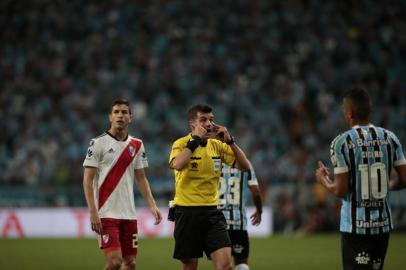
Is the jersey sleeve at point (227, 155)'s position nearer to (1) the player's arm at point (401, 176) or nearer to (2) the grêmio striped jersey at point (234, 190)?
(2) the grêmio striped jersey at point (234, 190)

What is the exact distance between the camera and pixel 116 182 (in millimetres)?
9180

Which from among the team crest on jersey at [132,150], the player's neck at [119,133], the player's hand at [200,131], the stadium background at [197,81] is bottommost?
the team crest on jersey at [132,150]

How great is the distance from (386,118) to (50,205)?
10.5m

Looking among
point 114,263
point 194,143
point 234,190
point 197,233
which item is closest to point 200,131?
point 194,143

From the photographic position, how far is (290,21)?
2842 cm

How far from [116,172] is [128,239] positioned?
2.63 ft

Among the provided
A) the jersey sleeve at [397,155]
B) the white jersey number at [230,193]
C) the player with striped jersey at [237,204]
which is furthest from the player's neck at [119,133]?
the jersey sleeve at [397,155]

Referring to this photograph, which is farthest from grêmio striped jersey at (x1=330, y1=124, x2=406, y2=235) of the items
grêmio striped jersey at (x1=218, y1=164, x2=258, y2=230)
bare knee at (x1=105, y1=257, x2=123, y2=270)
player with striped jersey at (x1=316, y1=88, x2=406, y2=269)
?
grêmio striped jersey at (x1=218, y1=164, x2=258, y2=230)

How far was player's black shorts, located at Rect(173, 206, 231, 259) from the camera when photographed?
8391 millimetres

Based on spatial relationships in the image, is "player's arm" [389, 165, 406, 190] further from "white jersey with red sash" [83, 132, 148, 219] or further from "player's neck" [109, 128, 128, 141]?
"player's neck" [109, 128, 128, 141]

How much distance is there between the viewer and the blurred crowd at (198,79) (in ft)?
74.5

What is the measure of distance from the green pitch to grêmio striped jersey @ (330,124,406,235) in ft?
21.0

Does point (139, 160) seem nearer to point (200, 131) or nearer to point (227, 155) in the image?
point (227, 155)

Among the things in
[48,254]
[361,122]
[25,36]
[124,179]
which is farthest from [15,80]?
[361,122]
